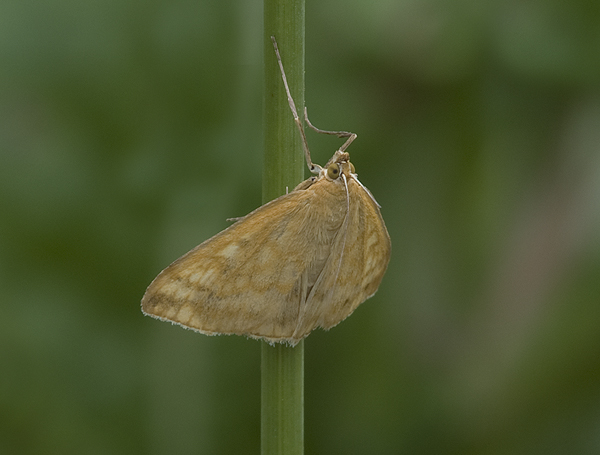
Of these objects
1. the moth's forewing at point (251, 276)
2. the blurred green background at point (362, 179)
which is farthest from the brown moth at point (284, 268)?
the blurred green background at point (362, 179)

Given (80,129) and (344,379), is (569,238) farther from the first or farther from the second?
(80,129)

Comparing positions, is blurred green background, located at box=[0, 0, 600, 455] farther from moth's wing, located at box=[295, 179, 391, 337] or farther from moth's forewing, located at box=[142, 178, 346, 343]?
moth's forewing, located at box=[142, 178, 346, 343]

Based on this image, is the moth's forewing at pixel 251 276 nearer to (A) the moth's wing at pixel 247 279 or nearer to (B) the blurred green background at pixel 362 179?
(A) the moth's wing at pixel 247 279

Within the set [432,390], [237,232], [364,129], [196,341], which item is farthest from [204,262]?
[432,390]

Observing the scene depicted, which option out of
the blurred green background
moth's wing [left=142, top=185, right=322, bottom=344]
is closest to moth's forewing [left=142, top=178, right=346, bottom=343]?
moth's wing [left=142, top=185, right=322, bottom=344]

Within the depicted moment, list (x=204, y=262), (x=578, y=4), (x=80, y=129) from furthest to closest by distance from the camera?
(x=578, y=4) → (x=80, y=129) → (x=204, y=262)

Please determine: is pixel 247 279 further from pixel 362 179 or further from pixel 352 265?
pixel 362 179
